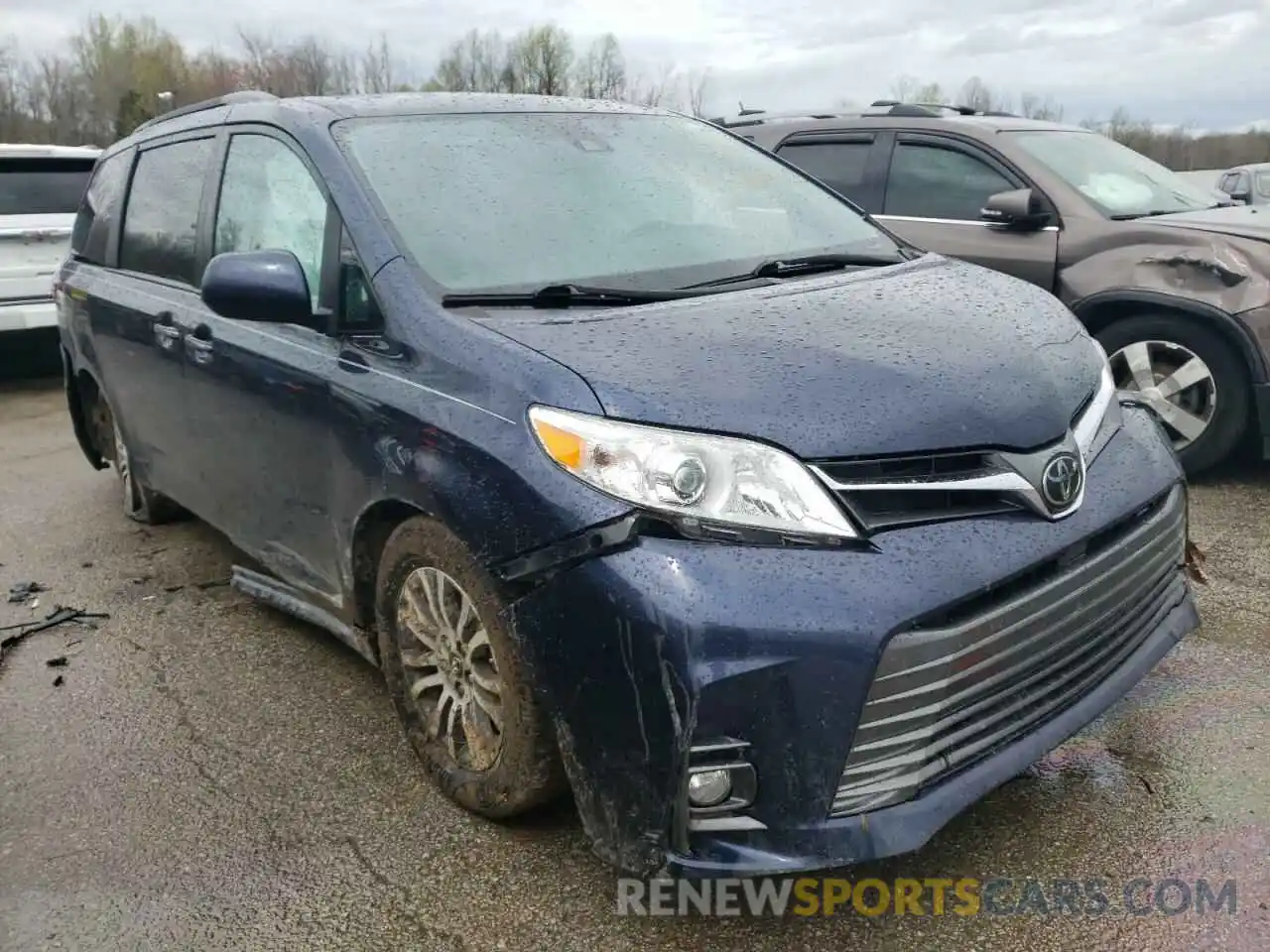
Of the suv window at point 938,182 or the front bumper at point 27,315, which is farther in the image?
the front bumper at point 27,315

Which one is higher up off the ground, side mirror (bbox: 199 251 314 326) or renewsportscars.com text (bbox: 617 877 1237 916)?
side mirror (bbox: 199 251 314 326)

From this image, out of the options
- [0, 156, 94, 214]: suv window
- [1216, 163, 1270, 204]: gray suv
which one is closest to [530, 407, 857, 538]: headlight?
[0, 156, 94, 214]: suv window

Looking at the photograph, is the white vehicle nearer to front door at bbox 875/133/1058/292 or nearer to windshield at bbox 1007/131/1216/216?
front door at bbox 875/133/1058/292

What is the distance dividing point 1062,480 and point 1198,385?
3.16 meters

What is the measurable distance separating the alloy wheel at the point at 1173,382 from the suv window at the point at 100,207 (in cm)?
442

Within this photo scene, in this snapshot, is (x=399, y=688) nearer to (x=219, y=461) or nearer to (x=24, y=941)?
(x=24, y=941)

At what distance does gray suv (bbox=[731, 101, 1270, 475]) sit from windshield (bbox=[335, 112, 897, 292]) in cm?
211

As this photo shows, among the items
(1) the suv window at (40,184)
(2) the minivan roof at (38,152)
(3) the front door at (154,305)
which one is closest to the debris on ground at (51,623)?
(3) the front door at (154,305)

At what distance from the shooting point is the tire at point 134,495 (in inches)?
194

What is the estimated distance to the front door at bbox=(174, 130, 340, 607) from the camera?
3008 millimetres

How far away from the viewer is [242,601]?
4.23 metres

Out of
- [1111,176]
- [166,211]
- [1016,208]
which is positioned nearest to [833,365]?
[166,211]

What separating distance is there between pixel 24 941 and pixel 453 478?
53.2 inches

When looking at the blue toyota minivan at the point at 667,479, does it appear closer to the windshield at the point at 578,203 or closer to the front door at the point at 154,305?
the windshield at the point at 578,203
